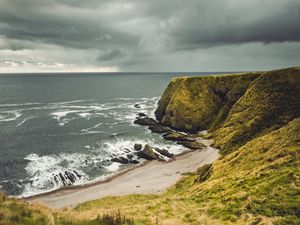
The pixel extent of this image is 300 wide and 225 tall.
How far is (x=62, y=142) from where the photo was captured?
8612 cm

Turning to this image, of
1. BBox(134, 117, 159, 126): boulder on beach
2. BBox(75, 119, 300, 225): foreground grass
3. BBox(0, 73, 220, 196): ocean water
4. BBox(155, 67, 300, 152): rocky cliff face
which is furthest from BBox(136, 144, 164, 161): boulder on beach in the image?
BBox(75, 119, 300, 225): foreground grass

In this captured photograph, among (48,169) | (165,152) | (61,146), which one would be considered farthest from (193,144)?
(48,169)

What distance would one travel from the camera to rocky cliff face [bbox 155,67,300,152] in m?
76.0

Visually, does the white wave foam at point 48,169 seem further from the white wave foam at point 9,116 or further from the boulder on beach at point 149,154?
the white wave foam at point 9,116

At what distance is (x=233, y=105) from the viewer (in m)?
99.4

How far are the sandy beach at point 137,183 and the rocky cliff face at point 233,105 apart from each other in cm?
1192

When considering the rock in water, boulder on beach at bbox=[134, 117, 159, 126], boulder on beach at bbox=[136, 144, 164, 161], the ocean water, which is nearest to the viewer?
the ocean water

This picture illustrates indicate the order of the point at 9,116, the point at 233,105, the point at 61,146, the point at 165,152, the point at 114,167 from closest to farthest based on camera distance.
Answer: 1. the point at 114,167
2. the point at 165,152
3. the point at 61,146
4. the point at 233,105
5. the point at 9,116

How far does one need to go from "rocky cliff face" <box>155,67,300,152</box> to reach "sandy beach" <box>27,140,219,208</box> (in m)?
11.9

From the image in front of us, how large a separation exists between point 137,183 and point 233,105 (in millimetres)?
55779

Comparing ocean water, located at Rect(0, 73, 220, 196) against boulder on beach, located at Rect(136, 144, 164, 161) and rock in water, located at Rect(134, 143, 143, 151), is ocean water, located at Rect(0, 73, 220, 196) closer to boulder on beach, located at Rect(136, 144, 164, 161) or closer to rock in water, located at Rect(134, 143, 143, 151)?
rock in water, located at Rect(134, 143, 143, 151)

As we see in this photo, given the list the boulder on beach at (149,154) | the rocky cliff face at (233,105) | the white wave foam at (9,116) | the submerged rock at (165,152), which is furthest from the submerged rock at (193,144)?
the white wave foam at (9,116)

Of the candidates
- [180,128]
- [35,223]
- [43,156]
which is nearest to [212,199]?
[35,223]

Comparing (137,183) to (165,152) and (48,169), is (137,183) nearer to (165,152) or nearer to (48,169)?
(165,152)
